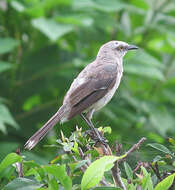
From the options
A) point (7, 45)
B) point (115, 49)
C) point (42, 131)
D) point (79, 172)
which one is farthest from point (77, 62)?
point (79, 172)

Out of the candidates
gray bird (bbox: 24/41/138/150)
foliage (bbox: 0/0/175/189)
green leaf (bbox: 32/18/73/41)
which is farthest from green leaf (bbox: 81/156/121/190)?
foliage (bbox: 0/0/175/189)

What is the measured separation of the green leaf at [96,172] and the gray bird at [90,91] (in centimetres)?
141

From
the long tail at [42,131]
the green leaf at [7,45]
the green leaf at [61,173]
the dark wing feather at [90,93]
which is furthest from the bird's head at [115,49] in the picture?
the green leaf at [61,173]

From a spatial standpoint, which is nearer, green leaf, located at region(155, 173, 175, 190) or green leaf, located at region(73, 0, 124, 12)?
green leaf, located at region(155, 173, 175, 190)

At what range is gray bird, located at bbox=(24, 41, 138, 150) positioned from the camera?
3607mm

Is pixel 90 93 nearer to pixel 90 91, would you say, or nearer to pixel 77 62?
pixel 90 91

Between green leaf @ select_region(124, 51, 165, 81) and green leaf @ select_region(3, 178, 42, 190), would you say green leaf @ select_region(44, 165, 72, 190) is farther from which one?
green leaf @ select_region(124, 51, 165, 81)

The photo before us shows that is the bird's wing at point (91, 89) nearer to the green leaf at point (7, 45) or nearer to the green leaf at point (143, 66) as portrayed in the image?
the green leaf at point (143, 66)

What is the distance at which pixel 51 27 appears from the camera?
4.74 metres

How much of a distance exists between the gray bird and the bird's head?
122 mm

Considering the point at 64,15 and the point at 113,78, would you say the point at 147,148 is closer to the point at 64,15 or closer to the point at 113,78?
the point at 113,78

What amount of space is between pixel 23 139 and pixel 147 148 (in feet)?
10.7

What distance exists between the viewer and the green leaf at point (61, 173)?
5.66 ft

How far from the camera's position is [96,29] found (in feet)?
18.7
